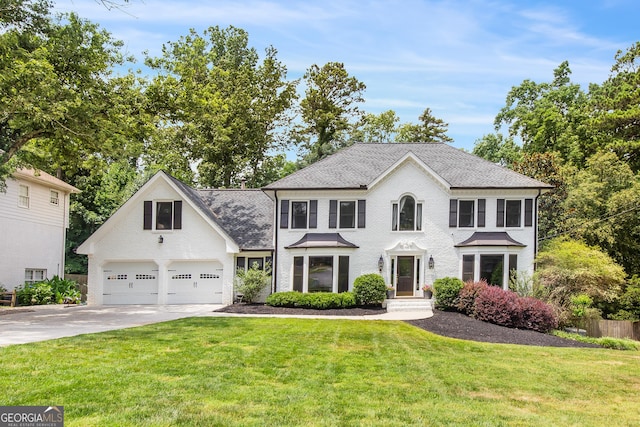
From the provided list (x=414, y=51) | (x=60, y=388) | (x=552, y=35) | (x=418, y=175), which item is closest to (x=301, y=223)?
(x=418, y=175)

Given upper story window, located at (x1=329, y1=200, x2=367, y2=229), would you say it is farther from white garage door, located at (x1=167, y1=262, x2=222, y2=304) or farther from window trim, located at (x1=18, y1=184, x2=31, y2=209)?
window trim, located at (x1=18, y1=184, x2=31, y2=209)

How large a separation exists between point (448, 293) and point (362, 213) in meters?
5.40

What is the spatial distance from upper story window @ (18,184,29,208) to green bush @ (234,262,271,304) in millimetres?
11928

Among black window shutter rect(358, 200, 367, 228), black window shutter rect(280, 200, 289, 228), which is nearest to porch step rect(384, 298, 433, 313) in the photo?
black window shutter rect(358, 200, 367, 228)

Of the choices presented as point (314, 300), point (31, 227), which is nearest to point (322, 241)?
point (314, 300)

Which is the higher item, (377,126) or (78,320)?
(377,126)

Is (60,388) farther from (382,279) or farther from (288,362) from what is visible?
(382,279)

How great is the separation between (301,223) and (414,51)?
38.7 ft

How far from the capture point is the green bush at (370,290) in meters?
21.7

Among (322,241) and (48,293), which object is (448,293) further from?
(48,293)

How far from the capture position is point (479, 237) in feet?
74.6

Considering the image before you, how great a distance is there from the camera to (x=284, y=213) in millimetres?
23797

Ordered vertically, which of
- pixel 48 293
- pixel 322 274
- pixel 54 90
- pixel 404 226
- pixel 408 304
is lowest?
pixel 48 293

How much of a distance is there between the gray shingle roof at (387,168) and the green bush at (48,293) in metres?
11.6
